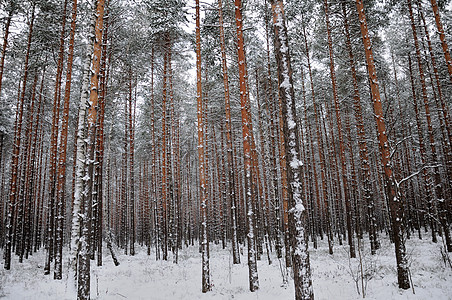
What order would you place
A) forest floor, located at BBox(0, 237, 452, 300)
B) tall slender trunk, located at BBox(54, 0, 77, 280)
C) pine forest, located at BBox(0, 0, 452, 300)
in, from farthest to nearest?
1. tall slender trunk, located at BBox(54, 0, 77, 280)
2. forest floor, located at BBox(0, 237, 452, 300)
3. pine forest, located at BBox(0, 0, 452, 300)

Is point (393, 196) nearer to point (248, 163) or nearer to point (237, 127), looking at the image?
point (248, 163)

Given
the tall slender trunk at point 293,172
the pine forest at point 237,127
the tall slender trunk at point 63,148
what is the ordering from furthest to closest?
1. the tall slender trunk at point 63,148
2. the pine forest at point 237,127
3. the tall slender trunk at point 293,172

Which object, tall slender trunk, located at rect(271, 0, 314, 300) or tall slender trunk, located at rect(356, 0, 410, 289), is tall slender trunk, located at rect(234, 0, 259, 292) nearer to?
tall slender trunk, located at rect(271, 0, 314, 300)

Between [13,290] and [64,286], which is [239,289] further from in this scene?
[13,290]

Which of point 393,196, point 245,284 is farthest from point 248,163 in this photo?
point 245,284

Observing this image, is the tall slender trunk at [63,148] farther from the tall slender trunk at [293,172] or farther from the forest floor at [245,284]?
the tall slender trunk at [293,172]

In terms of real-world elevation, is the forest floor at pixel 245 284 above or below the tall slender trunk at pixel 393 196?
below

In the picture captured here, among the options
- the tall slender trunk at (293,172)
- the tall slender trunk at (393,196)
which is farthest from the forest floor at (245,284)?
the tall slender trunk at (293,172)

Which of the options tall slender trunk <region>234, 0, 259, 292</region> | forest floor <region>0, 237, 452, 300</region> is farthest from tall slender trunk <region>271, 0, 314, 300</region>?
tall slender trunk <region>234, 0, 259, 292</region>

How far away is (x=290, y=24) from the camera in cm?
1562

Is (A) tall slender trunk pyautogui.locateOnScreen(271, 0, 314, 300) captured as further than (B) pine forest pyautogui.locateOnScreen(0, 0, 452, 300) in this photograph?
No

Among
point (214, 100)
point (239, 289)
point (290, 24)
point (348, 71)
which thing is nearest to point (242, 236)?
point (214, 100)

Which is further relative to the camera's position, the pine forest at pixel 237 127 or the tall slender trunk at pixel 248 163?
the tall slender trunk at pixel 248 163

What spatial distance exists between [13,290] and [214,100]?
588 inches
